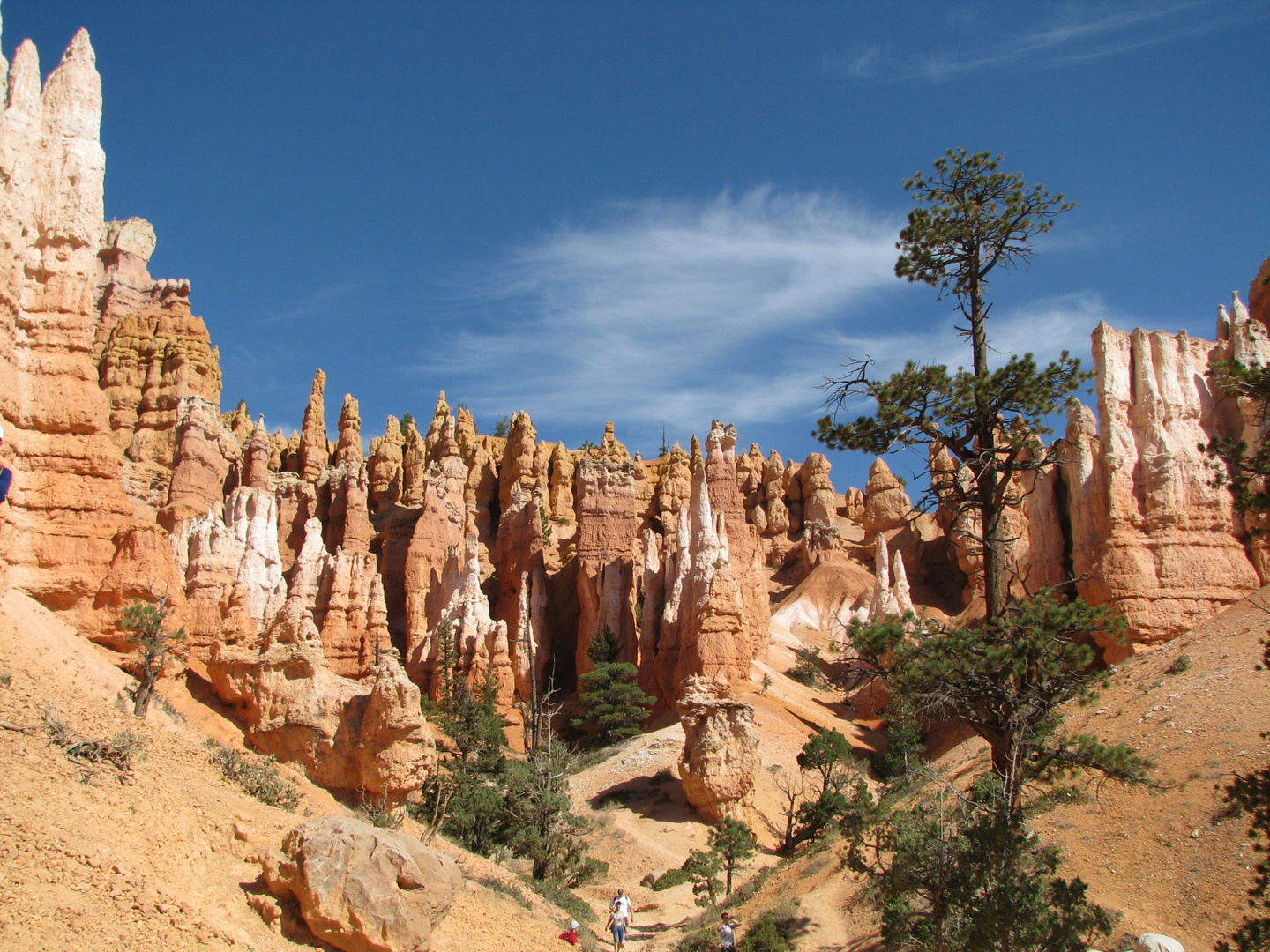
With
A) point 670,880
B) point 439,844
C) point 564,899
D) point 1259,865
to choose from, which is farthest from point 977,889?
point 670,880

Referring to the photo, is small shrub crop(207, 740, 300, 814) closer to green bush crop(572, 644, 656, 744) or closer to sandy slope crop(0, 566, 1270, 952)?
sandy slope crop(0, 566, 1270, 952)

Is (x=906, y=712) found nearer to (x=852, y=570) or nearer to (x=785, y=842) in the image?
(x=785, y=842)

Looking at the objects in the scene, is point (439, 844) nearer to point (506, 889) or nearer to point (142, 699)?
point (506, 889)

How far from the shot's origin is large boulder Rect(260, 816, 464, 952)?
40.9 feet

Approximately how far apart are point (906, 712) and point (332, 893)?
25.3ft

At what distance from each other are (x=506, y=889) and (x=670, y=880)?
8.67m

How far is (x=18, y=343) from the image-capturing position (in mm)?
20578

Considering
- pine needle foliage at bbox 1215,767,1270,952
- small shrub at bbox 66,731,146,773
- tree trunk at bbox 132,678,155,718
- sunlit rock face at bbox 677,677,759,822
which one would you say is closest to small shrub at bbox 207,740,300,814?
tree trunk at bbox 132,678,155,718

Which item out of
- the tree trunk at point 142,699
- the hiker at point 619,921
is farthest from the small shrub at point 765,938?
the tree trunk at point 142,699

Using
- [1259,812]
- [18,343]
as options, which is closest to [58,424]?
[18,343]

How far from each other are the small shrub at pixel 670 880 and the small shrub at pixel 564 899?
3361mm

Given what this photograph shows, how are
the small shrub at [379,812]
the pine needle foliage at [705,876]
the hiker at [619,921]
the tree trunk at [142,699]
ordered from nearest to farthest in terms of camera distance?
1. the tree trunk at [142,699]
2. the hiker at [619,921]
3. the small shrub at [379,812]
4. the pine needle foliage at [705,876]

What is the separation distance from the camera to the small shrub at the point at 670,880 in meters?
26.8

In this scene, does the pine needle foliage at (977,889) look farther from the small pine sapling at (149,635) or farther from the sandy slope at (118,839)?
the small pine sapling at (149,635)
